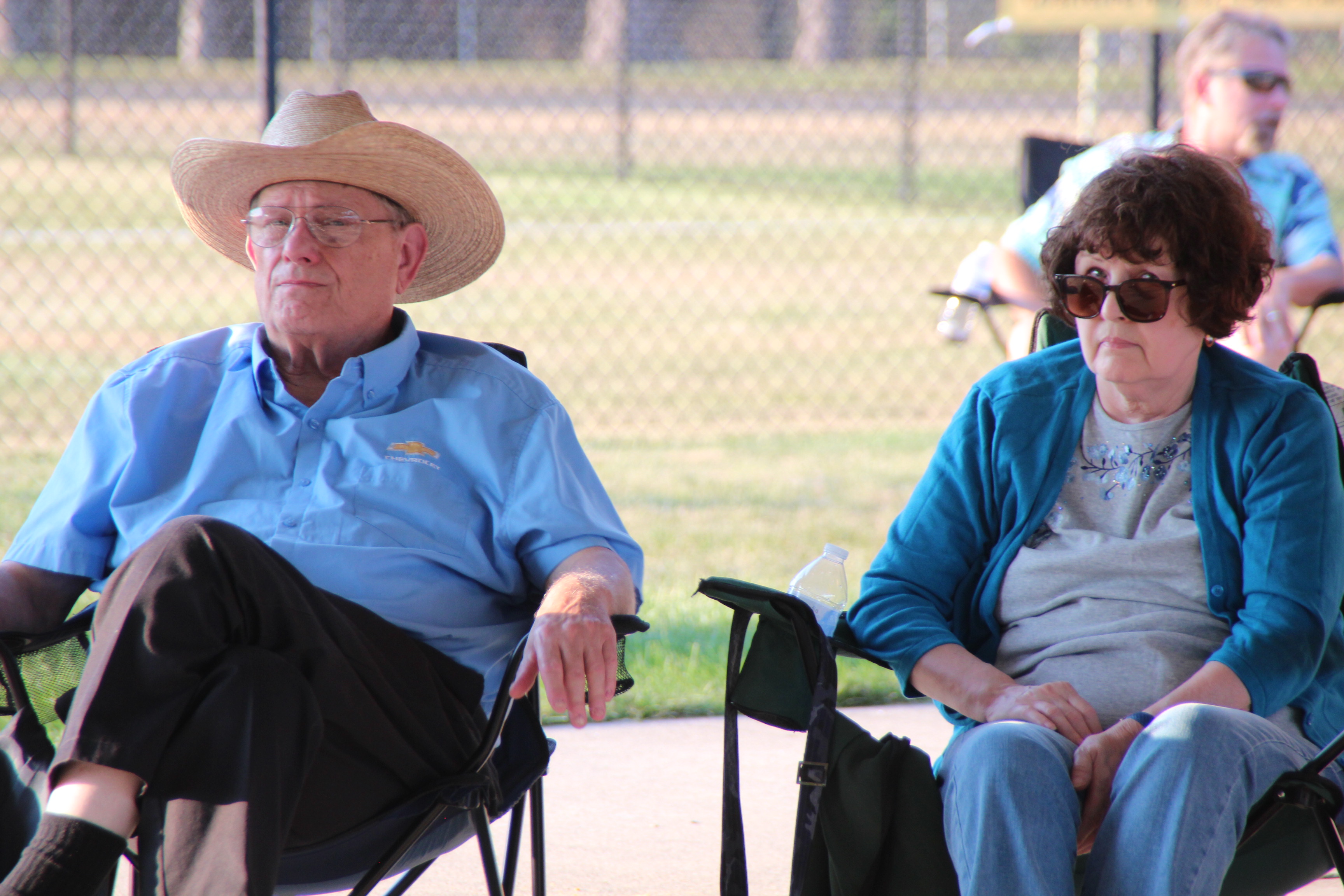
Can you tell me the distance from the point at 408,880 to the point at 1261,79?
9.29 feet

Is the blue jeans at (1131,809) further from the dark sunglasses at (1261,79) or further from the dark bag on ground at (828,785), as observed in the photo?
the dark sunglasses at (1261,79)

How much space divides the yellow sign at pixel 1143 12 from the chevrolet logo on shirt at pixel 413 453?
419cm

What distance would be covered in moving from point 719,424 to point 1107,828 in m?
6.01

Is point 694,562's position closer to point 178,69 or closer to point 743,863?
point 743,863

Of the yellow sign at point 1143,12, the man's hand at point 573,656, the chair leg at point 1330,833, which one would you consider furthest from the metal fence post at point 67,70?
the chair leg at point 1330,833

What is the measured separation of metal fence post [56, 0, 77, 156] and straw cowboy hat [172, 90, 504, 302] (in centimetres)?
517

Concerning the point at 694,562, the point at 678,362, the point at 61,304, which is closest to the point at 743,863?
the point at 694,562

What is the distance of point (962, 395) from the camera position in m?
8.58

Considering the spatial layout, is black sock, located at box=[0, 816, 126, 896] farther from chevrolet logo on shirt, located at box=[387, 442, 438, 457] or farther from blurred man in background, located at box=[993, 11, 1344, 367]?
blurred man in background, located at box=[993, 11, 1344, 367]

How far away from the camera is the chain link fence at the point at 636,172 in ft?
28.5

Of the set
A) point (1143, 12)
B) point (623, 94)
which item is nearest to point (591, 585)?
point (1143, 12)

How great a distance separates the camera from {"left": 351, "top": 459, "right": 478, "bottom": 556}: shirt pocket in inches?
88.0

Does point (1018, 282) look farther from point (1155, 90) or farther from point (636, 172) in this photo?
point (636, 172)

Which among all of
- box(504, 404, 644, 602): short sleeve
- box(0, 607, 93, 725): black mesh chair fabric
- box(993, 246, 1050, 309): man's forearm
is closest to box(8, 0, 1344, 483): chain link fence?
box(993, 246, 1050, 309): man's forearm
